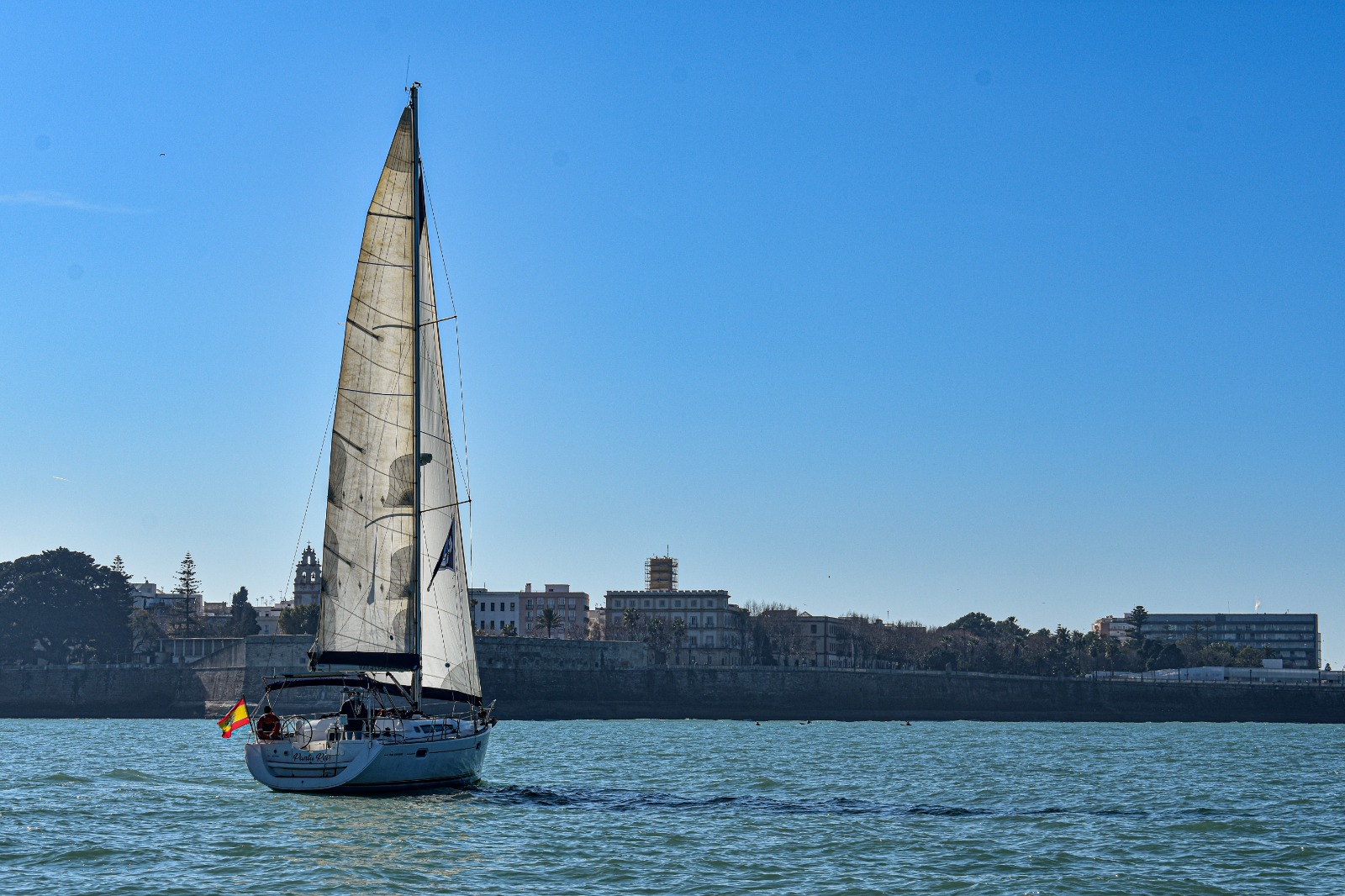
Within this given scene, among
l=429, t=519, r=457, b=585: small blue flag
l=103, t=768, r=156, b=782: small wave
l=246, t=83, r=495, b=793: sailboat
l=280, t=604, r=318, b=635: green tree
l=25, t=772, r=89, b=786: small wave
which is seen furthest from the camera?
l=280, t=604, r=318, b=635: green tree

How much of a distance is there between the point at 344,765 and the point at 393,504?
234 inches

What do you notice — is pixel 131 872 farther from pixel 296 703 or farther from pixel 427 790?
pixel 296 703

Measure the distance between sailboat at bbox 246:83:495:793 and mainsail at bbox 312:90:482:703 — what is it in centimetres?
3

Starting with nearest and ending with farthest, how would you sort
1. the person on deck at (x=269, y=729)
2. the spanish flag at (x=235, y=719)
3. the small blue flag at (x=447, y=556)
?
1. the person on deck at (x=269, y=729)
2. the spanish flag at (x=235, y=719)
3. the small blue flag at (x=447, y=556)

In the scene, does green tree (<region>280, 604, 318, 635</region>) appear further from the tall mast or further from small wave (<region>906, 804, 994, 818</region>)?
small wave (<region>906, 804, 994, 818</region>)

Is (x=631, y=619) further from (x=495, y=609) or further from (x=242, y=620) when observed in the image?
(x=242, y=620)

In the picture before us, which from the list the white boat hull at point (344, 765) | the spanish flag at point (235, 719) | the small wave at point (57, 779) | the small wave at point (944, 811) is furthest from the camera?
the small wave at point (57, 779)

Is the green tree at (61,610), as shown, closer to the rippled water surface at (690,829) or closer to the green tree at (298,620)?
the green tree at (298,620)

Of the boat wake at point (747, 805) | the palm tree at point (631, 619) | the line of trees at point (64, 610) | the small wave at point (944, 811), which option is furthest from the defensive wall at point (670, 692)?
the small wave at point (944, 811)

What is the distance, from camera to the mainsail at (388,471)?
100 ft

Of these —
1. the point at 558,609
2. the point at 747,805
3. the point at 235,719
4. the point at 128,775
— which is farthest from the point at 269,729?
the point at 558,609

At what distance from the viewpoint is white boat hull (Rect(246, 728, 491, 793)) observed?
27.5 metres

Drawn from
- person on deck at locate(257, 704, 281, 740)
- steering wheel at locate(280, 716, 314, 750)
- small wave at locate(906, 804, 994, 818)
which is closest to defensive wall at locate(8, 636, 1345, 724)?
steering wheel at locate(280, 716, 314, 750)

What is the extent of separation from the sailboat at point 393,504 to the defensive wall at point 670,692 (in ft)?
199
